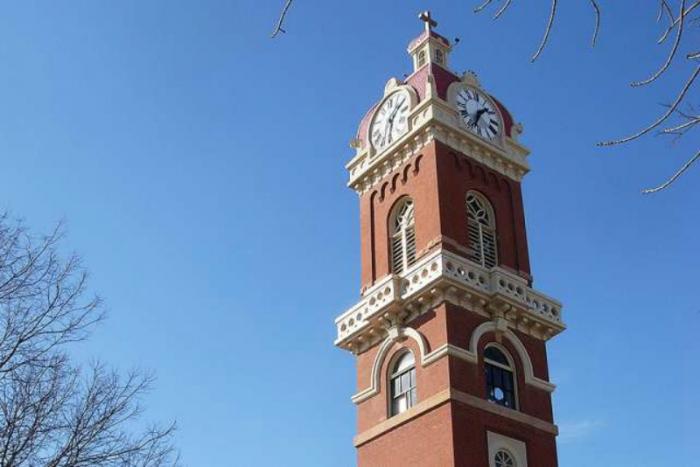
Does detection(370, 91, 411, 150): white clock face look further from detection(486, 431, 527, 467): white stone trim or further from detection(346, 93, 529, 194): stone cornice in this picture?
detection(486, 431, 527, 467): white stone trim

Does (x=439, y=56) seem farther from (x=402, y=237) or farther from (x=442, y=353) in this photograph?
(x=442, y=353)

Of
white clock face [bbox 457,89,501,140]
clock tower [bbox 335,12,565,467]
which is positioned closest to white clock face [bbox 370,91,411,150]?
clock tower [bbox 335,12,565,467]

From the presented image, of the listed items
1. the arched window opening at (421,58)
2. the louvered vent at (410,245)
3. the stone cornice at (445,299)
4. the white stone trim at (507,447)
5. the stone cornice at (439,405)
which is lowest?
the white stone trim at (507,447)

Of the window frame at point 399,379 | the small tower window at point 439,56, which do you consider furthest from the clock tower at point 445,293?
the small tower window at point 439,56

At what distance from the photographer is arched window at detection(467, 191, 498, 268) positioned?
116ft

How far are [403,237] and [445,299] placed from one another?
4101mm

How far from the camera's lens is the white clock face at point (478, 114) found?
125 feet

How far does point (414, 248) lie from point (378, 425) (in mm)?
5954

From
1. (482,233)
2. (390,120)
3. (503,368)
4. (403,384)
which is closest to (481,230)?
(482,233)

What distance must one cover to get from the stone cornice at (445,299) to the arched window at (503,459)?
4.37 meters

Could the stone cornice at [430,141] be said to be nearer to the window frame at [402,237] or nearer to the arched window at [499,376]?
the window frame at [402,237]

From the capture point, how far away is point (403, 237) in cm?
3603

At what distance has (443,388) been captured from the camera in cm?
3112

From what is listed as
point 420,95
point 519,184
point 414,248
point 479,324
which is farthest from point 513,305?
point 420,95
